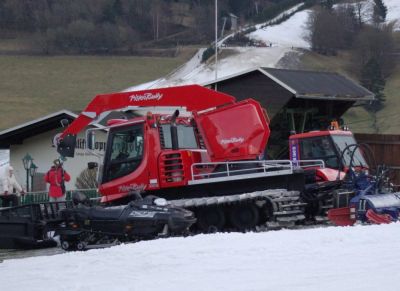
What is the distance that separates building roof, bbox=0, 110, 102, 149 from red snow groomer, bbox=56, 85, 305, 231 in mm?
11759

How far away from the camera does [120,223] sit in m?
14.5

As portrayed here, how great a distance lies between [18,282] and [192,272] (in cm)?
214

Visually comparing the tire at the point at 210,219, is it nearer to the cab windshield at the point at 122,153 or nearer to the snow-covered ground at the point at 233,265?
the cab windshield at the point at 122,153

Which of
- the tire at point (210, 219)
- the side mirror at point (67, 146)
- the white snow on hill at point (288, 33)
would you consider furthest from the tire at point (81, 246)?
the white snow on hill at point (288, 33)

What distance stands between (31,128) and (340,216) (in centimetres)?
1646

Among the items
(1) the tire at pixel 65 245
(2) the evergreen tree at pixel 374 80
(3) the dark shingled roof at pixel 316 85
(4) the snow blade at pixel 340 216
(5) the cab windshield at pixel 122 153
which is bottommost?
(1) the tire at pixel 65 245

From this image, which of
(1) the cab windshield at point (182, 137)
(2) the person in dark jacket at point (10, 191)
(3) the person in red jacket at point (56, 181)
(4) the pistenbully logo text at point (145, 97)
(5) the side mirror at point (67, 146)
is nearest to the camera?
(1) the cab windshield at point (182, 137)

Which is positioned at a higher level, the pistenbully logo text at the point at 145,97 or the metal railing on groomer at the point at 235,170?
the pistenbully logo text at the point at 145,97

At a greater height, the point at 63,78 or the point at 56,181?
the point at 63,78

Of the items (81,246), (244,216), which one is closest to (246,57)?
(244,216)

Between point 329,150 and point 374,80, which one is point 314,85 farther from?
point 374,80

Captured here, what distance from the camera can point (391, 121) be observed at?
55.0 m

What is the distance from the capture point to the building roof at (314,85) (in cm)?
2848

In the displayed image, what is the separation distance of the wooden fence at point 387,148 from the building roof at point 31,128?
10.1m
